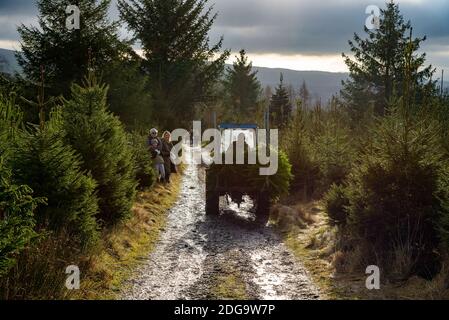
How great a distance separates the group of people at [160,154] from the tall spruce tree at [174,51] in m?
9.71

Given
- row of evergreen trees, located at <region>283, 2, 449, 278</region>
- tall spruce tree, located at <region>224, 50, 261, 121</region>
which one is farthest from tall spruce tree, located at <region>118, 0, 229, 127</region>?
tall spruce tree, located at <region>224, 50, 261, 121</region>

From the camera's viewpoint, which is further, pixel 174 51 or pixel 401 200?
pixel 174 51

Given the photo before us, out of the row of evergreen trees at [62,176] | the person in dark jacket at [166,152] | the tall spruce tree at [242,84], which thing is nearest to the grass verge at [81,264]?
the row of evergreen trees at [62,176]

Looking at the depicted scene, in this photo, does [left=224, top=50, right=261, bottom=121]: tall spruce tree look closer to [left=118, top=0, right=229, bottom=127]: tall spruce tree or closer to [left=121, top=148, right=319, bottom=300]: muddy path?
[left=118, top=0, right=229, bottom=127]: tall spruce tree

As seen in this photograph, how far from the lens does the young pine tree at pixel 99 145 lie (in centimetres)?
855

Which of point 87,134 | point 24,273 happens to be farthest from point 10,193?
point 87,134

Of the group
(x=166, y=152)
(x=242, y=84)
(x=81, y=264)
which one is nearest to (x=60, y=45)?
(x=166, y=152)

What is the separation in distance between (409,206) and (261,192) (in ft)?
16.2

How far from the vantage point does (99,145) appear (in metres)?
8.60

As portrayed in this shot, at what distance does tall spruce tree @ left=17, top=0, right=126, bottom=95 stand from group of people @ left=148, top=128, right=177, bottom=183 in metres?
4.42

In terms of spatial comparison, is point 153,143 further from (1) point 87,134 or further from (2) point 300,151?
(1) point 87,134

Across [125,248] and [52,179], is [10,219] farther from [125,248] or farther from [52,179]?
[125,248]

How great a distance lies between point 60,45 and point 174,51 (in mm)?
10971

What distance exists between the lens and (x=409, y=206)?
757 cm
